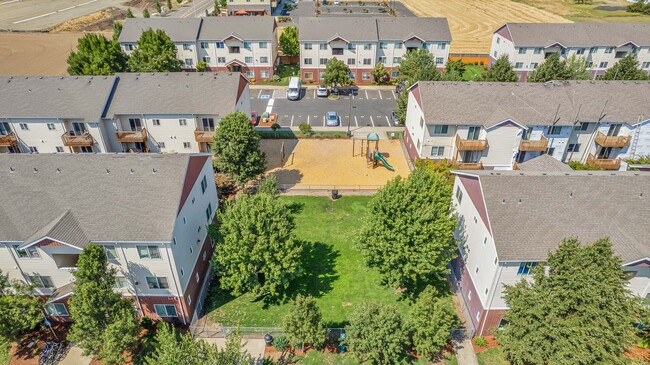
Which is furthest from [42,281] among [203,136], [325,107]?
[325,107]

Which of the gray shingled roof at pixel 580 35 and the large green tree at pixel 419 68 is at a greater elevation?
the gray shingled roof at pixel 580 35

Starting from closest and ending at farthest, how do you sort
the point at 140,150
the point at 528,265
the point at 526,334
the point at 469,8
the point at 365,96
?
the point at 526,334 < the point at 528,265 < the point at 140,150 < the point at 365,96 < the point at 469,8

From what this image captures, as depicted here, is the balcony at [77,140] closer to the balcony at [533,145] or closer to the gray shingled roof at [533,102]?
the gray shingled roof at [533,102]

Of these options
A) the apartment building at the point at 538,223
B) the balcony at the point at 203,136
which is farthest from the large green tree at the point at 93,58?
the apartment building at the point at 538,223

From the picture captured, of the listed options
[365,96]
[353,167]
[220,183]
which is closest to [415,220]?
[353,167]

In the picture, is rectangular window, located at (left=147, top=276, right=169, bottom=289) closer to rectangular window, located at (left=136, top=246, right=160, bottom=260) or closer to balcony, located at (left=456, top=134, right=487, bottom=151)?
rectangular window, located at (left=136, top=246, right=160, bottom=260)

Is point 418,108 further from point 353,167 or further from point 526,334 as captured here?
point 526,334

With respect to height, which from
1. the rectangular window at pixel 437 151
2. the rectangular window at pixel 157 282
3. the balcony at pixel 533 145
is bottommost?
the rectangular window at pixel 437 151
